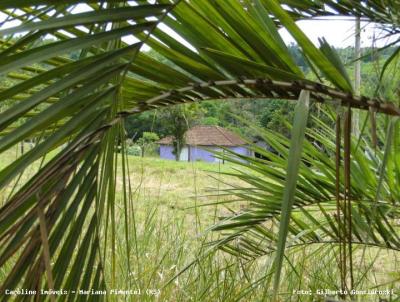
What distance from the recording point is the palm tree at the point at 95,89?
341mm

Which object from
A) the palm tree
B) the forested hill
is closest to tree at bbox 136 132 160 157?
the forested hill

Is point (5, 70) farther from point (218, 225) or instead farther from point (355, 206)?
point (355, 206)

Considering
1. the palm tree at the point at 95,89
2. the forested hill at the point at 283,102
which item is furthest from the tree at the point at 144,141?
the palm tree at the point at 95,89

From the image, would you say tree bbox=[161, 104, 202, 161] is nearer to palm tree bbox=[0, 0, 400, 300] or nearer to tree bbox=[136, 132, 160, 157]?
tree bbox=[136, 132, 160, 157]

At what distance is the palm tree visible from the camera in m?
0.34

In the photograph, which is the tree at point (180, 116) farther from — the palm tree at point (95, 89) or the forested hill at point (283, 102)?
the palm tree at point (95, 89)

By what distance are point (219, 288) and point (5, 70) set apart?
1067 mm

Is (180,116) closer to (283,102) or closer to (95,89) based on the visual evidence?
(283,102)

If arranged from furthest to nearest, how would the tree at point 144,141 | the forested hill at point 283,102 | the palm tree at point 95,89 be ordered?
1. the tree at point 144,141
2. the forested hill at point 283,102
3. the palm tree at point 95,89

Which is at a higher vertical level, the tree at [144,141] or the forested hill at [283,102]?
the forested hill at [283,102]

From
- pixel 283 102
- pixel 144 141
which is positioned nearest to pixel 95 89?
pixel 283 102

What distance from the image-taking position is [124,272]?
4.47ft

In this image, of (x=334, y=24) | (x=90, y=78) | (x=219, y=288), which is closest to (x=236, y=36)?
(x=90, y=78)

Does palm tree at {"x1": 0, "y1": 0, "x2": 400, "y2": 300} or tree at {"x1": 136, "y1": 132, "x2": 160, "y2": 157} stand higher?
palm tree at {"x1": 0, "y1": 0, "x2": 400, "y2": 300}
